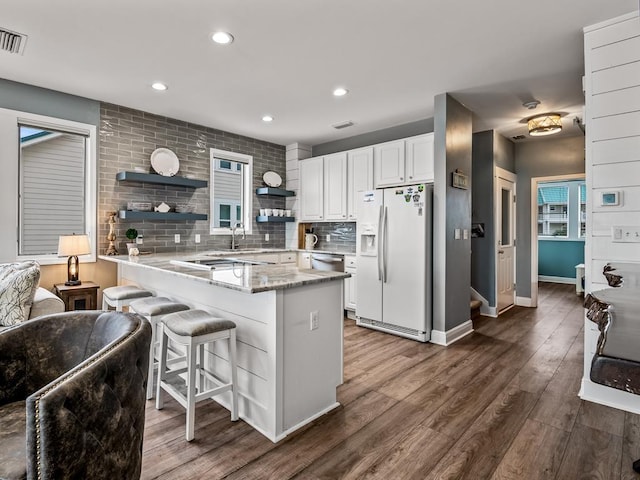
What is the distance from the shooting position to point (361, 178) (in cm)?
493

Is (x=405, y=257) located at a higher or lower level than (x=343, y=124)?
lower

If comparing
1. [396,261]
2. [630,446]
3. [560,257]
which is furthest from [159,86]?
[560,257]

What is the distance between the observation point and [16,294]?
2549 mm

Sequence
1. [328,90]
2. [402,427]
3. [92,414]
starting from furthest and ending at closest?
[328,90], [402,427], [92,414]

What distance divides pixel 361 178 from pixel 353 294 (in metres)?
1.62

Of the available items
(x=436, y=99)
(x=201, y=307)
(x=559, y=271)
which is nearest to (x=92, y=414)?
(x=201, y=307)

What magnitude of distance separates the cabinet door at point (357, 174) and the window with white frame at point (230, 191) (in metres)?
1.57

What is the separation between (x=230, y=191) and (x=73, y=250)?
2.36m

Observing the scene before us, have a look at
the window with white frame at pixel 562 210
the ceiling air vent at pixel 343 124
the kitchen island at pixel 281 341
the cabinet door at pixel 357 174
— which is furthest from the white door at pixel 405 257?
the window with white frame at pixel 562 210

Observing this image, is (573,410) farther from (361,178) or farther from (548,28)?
(361,178)

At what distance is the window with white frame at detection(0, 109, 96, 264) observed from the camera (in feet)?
11.3

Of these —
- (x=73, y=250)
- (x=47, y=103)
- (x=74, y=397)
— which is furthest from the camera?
(x=47, y=103)

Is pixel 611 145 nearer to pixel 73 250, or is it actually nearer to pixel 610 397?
pixel 610 397

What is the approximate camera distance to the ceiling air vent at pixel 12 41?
258cm
